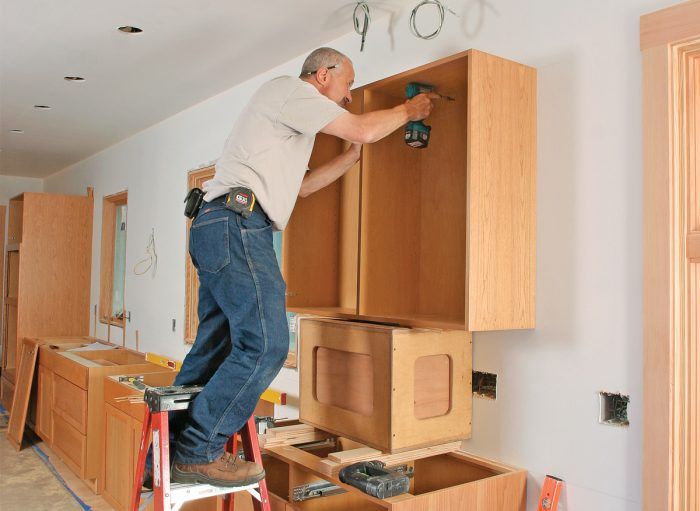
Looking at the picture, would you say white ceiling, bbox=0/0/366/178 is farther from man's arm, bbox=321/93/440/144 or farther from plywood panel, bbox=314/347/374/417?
plywood panel, bbox=314/347/374/417

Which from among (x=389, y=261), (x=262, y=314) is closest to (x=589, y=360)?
(x=389, y=261)

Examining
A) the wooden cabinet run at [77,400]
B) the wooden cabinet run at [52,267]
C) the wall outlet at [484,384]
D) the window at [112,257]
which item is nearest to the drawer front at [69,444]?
the wooden cabinet run at [77,400]

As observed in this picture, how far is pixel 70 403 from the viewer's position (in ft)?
16.3

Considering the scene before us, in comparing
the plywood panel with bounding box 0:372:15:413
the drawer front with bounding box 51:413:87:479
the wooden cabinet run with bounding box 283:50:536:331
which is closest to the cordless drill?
the wooden cabinet run with bounding box 283:50:536:331

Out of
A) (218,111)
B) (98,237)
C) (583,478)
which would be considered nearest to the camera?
(583,478)

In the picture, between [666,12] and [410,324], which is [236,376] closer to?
[410,324]

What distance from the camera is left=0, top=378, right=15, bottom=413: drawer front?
658 cm

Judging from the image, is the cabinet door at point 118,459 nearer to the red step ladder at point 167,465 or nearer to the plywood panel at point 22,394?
the plywood panel at point 22,394

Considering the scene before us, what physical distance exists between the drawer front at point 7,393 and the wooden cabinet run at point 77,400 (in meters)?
1.05

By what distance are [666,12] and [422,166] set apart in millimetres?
1107

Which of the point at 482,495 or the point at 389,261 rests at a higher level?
the point at 389,261

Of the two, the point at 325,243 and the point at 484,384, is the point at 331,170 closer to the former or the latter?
the point at 325,243

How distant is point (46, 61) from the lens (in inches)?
148

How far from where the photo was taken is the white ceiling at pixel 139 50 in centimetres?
296
